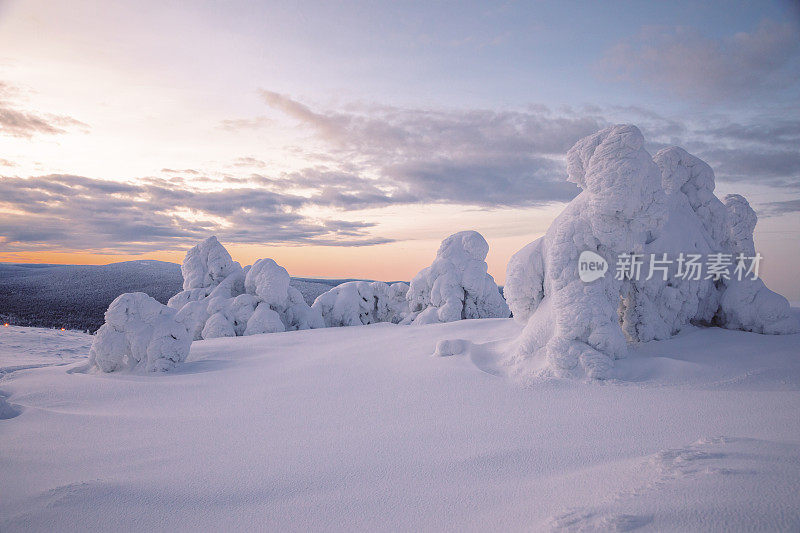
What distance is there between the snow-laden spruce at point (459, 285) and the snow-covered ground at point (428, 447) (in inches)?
319

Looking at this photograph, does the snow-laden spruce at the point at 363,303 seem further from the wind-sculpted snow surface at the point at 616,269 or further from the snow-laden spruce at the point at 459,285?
the wind-sculpted snow surface at the point at 616,269

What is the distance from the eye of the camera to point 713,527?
79.6 inches

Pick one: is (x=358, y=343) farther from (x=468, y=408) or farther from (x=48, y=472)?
(x=48, y=472)

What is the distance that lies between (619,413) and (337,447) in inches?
114

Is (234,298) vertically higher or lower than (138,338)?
higher

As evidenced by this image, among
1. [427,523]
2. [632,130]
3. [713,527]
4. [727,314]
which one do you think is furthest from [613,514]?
[727,314]

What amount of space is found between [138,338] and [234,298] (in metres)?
6.76

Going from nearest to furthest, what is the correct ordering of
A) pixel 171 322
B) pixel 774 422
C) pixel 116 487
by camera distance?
pixel 116 487, pixel 774 422, pixel 171 322

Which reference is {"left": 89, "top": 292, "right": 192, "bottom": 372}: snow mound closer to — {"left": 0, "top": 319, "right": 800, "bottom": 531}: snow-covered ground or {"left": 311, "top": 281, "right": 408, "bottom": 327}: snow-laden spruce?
{"left": 0, "top": 319, "right": 800, "bottom": 531}: snow-covered ground

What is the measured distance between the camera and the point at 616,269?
21.0ft

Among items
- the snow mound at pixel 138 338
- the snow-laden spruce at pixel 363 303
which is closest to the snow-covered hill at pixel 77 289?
the snow-laden spruce at pixel 363 303

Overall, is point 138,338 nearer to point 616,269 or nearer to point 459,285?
point 616,269

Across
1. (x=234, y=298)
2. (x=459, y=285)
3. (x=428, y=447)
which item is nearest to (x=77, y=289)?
(x=234, y=298)

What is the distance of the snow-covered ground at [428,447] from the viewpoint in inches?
105
